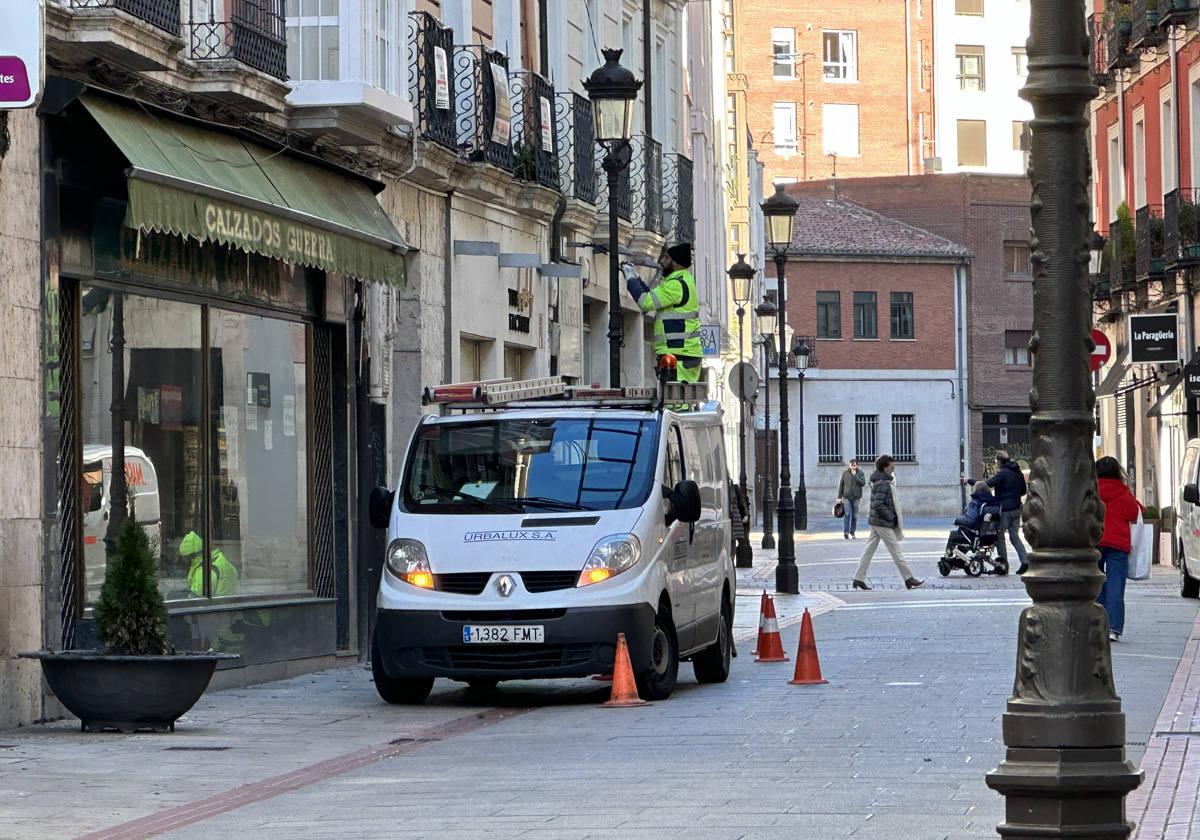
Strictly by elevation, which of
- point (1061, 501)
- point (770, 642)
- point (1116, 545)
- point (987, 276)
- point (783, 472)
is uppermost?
point (987, 276)

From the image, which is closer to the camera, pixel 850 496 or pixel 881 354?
pixel 850 496

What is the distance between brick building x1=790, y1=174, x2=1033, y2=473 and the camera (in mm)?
81688

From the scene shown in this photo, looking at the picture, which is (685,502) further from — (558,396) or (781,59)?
(781,59)

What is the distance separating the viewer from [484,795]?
1110 cm

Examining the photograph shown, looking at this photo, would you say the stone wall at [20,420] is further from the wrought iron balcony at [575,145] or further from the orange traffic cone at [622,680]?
the wrought iron balcony at [575,145]

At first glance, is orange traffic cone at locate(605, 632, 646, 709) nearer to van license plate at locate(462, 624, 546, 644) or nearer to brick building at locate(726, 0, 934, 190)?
van license plate at locate(462, 624, 546, 644)

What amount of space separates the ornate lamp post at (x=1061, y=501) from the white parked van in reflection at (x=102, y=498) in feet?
31.7

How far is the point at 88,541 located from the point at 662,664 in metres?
3.90

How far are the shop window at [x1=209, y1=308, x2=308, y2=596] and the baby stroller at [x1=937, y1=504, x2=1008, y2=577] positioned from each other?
1745 cm

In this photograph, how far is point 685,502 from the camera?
55.5 feet

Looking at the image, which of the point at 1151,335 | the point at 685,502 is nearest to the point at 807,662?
the point at 685,502

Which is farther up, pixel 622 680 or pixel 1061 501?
pixel 1061 501

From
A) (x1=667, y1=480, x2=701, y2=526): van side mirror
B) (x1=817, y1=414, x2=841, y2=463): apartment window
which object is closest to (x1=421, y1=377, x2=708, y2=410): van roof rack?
(x1=667, y1=480, x2=701, y2=526): van side mirror

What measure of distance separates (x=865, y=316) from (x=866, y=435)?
4.20 meters
